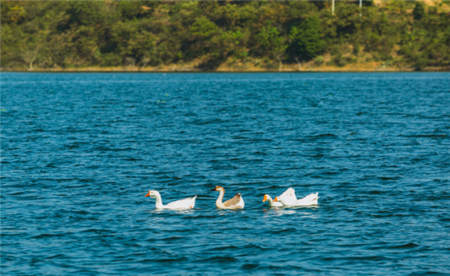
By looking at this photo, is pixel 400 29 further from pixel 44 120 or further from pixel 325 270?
pixel 325 270

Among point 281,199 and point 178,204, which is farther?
point 281,199

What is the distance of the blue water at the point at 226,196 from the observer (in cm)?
1691

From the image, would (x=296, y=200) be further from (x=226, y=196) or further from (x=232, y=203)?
(x=226, y=196)

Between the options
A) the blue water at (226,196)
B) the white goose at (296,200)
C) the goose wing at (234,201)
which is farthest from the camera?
the white goose at (296,200)

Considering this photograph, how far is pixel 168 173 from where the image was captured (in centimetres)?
2969

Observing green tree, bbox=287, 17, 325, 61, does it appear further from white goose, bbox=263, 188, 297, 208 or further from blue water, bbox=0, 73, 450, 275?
white goose, bbox=263, 188, 297, 208

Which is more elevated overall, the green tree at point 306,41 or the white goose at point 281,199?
the green tree at point 306,41

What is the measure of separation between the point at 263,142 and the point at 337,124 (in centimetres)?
1324

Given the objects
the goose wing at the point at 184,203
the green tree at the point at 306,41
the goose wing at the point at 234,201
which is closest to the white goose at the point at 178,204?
the goose wing at the point at 184,203

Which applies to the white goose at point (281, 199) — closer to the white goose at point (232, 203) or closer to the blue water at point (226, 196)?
the blue water at point (226, 196)

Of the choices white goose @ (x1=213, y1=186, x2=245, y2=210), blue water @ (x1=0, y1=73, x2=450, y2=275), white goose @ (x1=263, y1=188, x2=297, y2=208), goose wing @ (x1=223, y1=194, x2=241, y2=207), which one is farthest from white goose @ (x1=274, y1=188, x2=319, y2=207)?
goose wing @ (x1=223, y1=194, x2=241, y2=207)

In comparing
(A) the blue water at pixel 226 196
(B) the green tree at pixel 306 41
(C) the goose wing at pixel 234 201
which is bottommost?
(A) the blue water at pixel 226 196

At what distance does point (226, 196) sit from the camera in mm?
25031

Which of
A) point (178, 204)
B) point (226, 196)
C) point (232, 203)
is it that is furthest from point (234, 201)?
point (226, 196)
